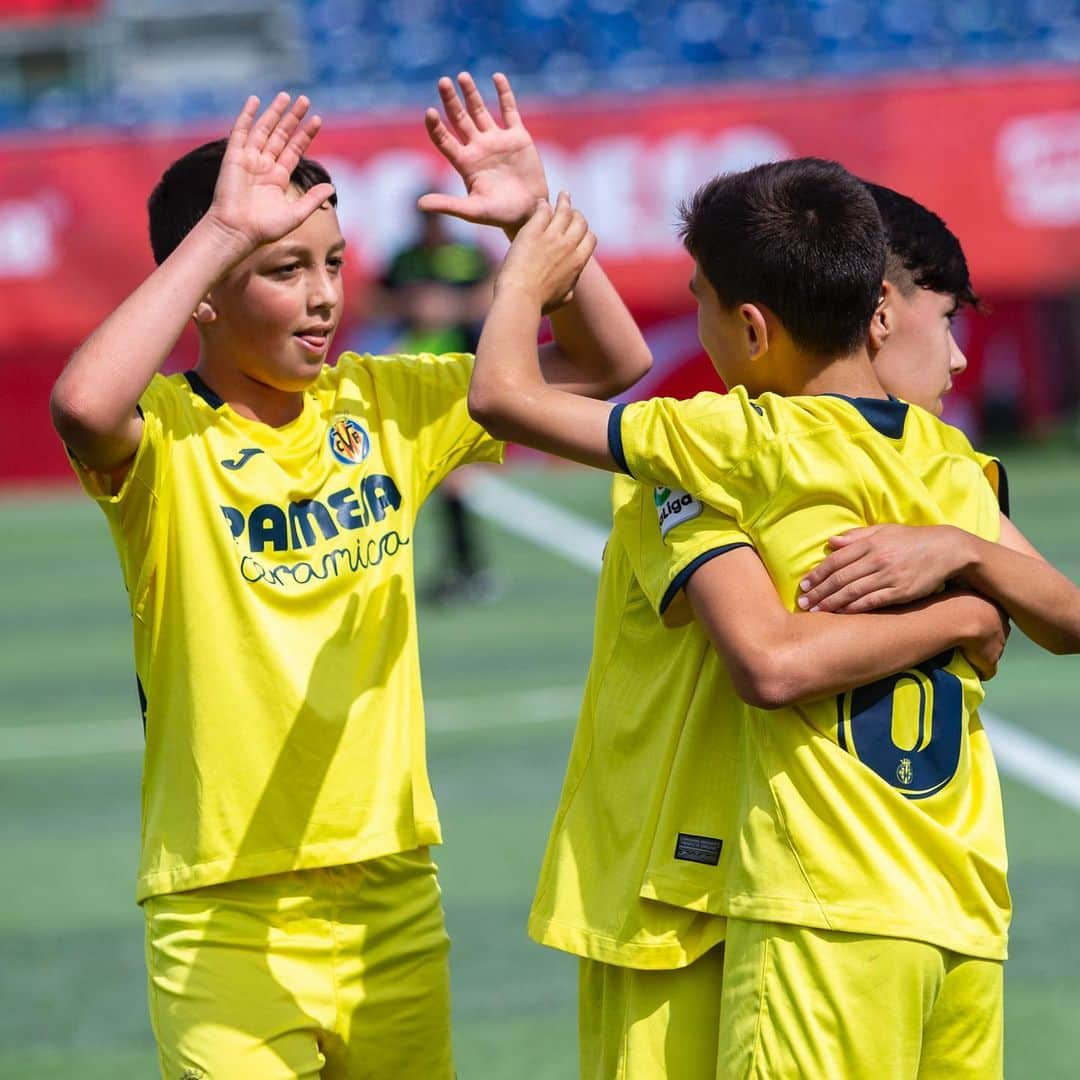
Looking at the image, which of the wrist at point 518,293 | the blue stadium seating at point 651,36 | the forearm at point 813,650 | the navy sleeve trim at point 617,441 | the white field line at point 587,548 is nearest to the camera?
the forearm at point 813,650

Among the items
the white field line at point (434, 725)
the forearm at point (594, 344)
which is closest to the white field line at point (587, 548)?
the white field line at point (434, 725)

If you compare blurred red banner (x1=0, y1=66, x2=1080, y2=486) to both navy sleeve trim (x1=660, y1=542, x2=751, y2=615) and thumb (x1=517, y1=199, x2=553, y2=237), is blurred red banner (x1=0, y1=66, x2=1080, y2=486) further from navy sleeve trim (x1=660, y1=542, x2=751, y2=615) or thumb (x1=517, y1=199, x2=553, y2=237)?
navy sleeve trim (x1=660, y1=542, x2=751, y2=615)

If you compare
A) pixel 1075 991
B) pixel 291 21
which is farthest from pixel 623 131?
pixel 1075 991

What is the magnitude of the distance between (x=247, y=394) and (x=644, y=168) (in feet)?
40.8

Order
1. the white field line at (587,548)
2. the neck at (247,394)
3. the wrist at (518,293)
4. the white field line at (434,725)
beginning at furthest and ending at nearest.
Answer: the white field line at (434,725)
the white field line at (587,548)
the neck at (247,394)
the wrist at (518,293)

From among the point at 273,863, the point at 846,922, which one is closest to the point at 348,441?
the point at 273,863

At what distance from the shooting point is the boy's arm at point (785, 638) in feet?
8.12

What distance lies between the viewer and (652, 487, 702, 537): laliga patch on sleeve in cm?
259

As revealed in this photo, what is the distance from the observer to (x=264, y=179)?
116 inches

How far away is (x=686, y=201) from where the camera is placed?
2.88 meters

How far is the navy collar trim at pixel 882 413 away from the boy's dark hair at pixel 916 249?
258 millimetres

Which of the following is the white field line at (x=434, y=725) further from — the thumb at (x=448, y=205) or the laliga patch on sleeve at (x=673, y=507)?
the laliga patch on sleeve at (x=673, y=507)

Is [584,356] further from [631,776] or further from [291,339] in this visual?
[631,776]

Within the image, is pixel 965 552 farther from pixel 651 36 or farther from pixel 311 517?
pixel 651 36
